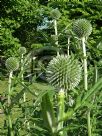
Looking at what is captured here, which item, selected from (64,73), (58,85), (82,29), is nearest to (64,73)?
(64,73)

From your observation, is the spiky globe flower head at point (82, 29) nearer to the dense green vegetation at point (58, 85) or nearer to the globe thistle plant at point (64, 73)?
the dense green vegetation at point (58, 85)

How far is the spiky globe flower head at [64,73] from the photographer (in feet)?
7.22

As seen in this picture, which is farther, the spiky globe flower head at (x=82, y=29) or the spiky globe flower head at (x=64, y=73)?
the spiky globe flower head at (x=82, y=29)

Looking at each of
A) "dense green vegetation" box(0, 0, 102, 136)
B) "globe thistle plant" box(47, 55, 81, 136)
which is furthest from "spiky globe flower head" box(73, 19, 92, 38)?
"globe thistle plant" box(47, 55, 81, 136)

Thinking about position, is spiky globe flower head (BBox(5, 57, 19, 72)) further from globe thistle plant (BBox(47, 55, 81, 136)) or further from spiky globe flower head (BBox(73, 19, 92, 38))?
globe thistle plant (BBox(47, 55, 81, 136))

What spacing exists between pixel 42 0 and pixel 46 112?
23.3 meters

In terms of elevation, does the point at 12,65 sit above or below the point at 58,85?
below

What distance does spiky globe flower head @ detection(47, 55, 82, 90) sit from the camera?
2199mm

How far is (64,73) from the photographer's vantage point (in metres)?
2.27

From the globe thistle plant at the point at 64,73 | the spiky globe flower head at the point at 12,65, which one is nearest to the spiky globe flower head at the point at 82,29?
the globe thistle plant at the point at 64,73

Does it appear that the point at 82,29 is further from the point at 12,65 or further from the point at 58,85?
the point at 12,65

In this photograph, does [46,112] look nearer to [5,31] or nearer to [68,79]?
[68,79]

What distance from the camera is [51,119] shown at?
66.0 inches

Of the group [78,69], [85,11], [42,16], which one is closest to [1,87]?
[42,16]
